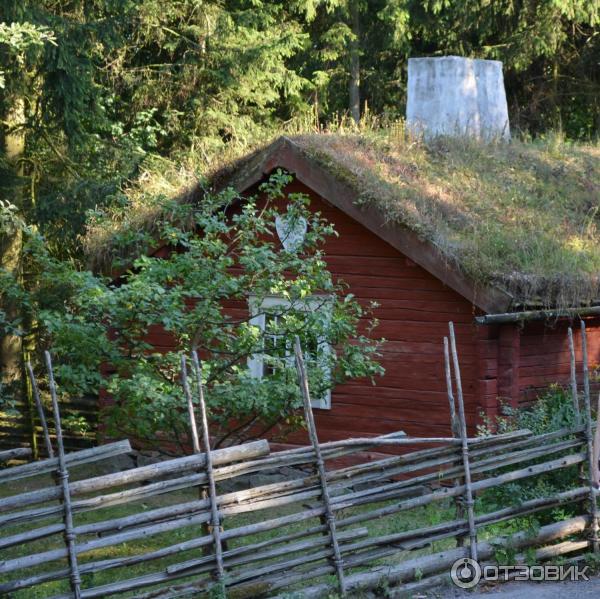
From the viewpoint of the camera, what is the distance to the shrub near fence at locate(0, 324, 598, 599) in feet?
22.5

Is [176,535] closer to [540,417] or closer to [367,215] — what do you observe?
[540,417]

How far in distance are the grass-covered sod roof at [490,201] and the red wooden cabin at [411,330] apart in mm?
184

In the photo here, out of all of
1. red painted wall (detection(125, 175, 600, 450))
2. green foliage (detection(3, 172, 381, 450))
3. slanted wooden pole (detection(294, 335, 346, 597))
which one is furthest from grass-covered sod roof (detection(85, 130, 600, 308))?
slanted wooden pole (detection(294, 335, 346, 597))

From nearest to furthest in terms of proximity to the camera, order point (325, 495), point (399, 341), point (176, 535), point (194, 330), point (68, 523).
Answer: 1. point (68, 523)
2. point (325, 495)
3. point (194, 330)
4. point (176, 535)
5. point (399, 341)

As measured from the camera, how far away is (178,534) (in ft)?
34.0

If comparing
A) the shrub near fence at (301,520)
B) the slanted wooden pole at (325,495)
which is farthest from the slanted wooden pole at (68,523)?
the slanted wooden pole at (325,495)

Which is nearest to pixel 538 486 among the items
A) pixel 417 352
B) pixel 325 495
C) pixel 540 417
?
pixel 540 417

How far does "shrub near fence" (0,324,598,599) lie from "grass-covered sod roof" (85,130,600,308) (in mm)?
2461

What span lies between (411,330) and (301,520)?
4.67 m

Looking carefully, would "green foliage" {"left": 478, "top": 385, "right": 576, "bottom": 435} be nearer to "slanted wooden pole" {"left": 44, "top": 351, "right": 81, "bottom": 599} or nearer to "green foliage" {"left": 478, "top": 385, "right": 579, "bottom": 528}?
"green foliage" {"left": 478, "top": 385, "right": 579, "bottom": 528}

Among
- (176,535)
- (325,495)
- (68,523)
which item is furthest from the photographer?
(176,535)

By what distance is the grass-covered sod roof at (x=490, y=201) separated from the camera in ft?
36.3

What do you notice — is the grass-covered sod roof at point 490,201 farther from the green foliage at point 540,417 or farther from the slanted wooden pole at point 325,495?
the slanted wooden pole at point 325,495

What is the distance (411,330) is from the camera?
11.8 m
